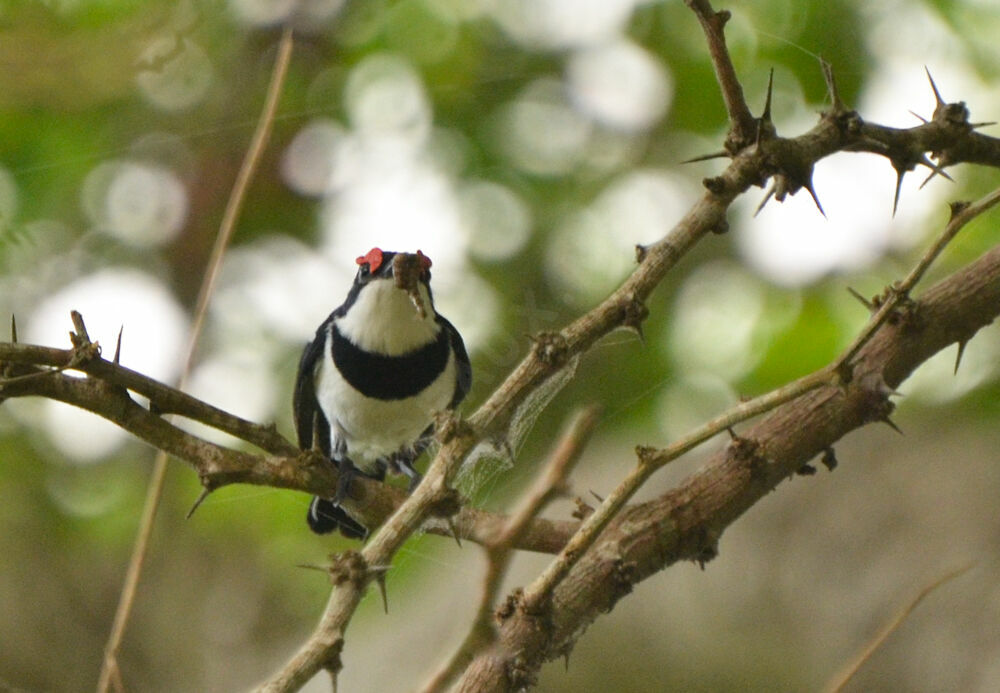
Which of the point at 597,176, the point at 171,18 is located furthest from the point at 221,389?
the point at 597,176

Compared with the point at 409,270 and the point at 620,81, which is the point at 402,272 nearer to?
the point at 409,270

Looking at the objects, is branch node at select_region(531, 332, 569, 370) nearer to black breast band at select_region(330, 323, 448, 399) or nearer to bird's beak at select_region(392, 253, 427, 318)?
bird's beak at select_region(392, 253, 427, 318)

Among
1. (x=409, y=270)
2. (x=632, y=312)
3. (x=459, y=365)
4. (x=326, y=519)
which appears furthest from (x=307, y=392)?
(x=632, y=312)

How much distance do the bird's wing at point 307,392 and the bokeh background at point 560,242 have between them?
94 millimetres

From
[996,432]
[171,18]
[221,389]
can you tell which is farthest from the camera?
[996,432]

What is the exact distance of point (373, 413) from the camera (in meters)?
4.47

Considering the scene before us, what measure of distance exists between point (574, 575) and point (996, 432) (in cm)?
364

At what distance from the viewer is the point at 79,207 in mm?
5145

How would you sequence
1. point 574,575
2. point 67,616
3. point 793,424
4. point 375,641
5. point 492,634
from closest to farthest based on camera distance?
point 492,634, point 574,575, point 793,424, point 375,641, point 67,616

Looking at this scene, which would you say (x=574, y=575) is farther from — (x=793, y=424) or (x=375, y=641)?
(x=375, y=641)

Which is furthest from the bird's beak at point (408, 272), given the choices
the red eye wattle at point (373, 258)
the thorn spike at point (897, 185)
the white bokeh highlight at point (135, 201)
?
the white bokeh highlight at point (135, 201)

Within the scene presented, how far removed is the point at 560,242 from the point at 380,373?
109 centimetres

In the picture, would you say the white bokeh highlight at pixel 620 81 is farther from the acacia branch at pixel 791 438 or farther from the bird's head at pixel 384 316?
the acacia branch at pixel 791 438

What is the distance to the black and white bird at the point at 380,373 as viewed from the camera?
4.34 metres
